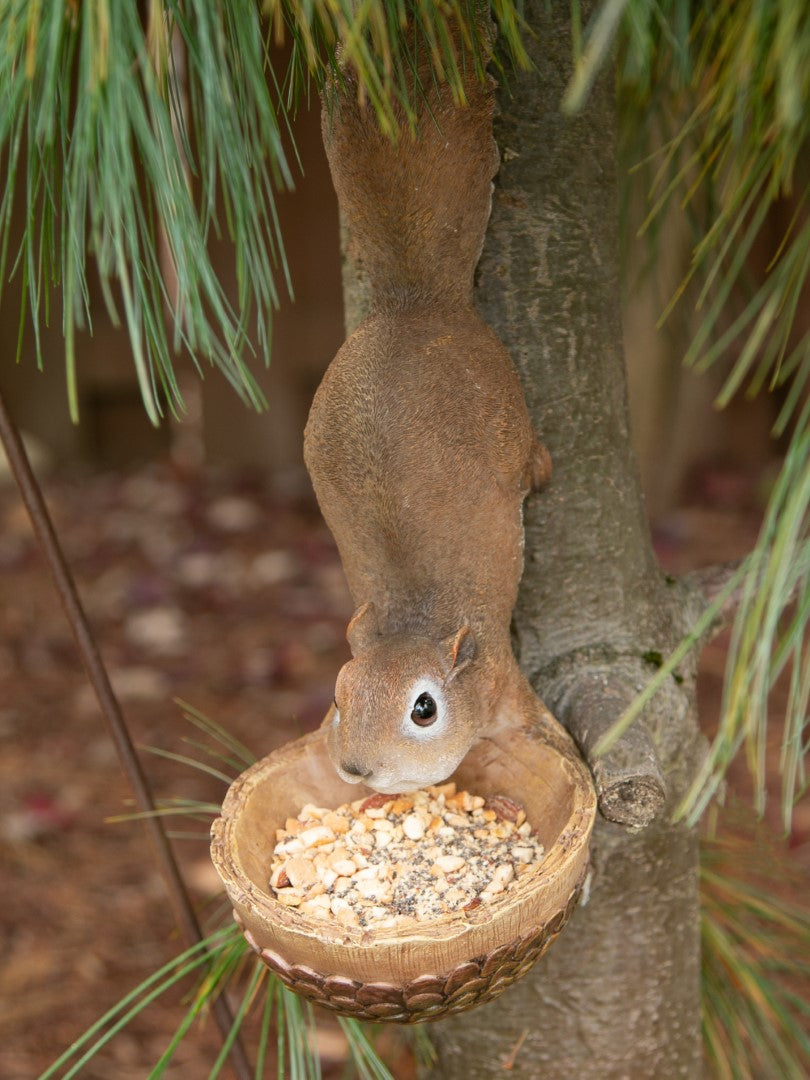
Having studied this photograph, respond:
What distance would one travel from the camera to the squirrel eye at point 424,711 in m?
0.85

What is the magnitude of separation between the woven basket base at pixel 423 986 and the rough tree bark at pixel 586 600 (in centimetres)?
18

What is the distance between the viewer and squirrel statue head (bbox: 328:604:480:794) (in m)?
0.84

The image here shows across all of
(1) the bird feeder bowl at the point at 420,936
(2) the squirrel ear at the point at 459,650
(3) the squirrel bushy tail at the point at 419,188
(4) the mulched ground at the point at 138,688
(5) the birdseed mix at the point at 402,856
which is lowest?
(4) the mulched ground at the point at 138,688

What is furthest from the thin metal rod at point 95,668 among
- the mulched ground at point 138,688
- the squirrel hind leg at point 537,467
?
the mulched ground at point 138,688

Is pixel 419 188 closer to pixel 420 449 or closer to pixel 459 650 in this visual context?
pixel 420 449

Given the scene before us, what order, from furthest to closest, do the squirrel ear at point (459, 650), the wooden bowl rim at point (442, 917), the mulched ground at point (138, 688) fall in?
the mulched ground at point (138, 688), the squirrel ear at point (459, 650), the wooden bowl rim at point (442, 917)

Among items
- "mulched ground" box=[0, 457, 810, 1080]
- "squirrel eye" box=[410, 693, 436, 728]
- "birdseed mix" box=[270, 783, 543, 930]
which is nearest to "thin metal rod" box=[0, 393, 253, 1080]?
"birdseed mix" box=[270, 783, 543, 930]

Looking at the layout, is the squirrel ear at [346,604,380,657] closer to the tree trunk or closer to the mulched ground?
Answer: the tree trunk

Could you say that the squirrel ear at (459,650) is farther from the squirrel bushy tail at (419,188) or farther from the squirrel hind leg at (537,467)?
the squirrel bushy tail at (419,188)

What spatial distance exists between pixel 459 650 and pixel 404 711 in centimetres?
7

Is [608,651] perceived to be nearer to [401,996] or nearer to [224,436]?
[401,996]

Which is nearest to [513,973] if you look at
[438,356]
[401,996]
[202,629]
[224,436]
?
[401,996]

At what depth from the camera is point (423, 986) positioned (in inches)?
30.3

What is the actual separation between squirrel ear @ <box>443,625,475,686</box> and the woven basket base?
184mm
